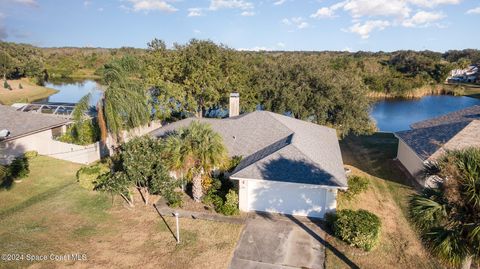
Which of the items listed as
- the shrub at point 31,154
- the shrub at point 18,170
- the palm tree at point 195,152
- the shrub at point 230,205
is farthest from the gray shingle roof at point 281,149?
the shrub at point 31,154

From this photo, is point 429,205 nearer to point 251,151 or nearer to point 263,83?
point 251,151

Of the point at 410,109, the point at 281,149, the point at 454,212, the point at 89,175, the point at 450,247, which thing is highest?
the point at 454,212

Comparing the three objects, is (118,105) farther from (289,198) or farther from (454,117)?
(454,117)

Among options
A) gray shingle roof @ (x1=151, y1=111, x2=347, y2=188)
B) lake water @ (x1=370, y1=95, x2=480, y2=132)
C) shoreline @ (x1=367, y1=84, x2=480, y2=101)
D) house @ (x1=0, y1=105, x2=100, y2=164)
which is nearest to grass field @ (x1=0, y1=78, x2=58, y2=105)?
house @ (x1=0, y1=105, x2=100, y2=164)

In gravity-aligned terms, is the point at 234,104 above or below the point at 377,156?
above

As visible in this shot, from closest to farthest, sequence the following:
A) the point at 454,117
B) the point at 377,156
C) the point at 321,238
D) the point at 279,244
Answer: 1. the point at 279,244
2. the point at 321,238
3. the point at 454,117
4. the point at 377,156

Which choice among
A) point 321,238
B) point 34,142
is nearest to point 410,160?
point 321,238

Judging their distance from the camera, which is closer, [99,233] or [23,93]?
[99,233]
